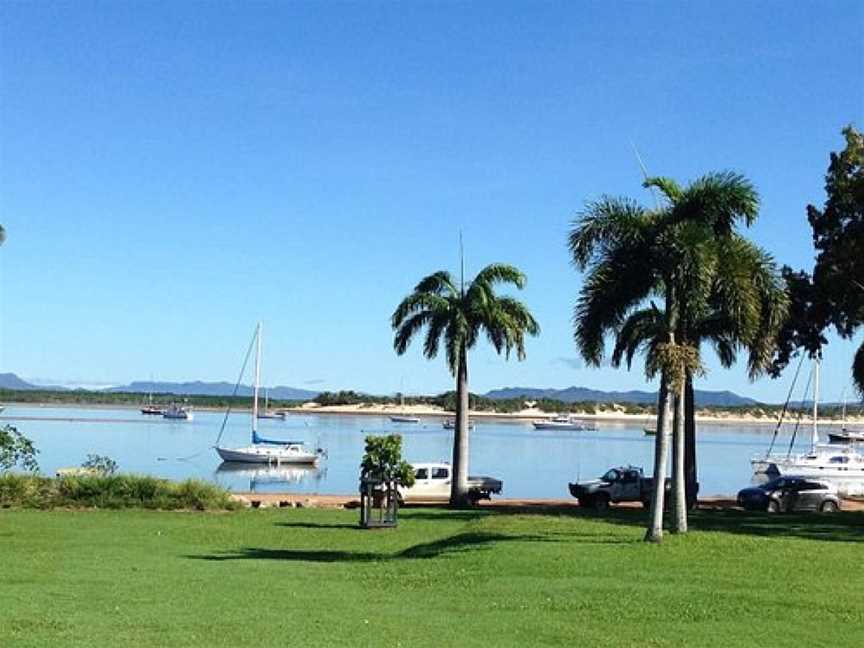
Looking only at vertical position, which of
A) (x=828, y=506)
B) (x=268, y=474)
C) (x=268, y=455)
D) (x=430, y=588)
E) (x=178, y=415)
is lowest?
(x=268, y=474)

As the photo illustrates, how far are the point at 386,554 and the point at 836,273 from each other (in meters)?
19.6

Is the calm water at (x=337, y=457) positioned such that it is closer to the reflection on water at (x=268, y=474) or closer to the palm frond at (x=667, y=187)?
the reflection on water at (x=268, y=474)

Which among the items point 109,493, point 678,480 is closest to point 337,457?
point 109,493

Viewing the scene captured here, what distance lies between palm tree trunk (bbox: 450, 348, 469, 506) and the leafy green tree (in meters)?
10.7

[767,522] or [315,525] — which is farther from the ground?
[767,522]

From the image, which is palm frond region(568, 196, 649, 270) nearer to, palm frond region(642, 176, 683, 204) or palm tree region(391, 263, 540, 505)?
palm frond region(642, 176, 683, 204)

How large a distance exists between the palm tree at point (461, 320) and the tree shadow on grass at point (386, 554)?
15149 millimetres

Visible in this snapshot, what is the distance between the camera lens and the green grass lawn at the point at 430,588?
38.4ft

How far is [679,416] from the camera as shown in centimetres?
2300

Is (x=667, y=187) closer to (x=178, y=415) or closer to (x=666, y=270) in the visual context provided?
(x=666, y=270)

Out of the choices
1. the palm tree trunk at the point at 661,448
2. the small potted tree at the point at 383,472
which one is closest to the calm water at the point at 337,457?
the small potted tree at the point at 383,472

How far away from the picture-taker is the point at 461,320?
37062mm

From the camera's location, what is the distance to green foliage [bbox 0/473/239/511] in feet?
103

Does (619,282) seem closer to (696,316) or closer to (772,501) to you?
(696,316)
